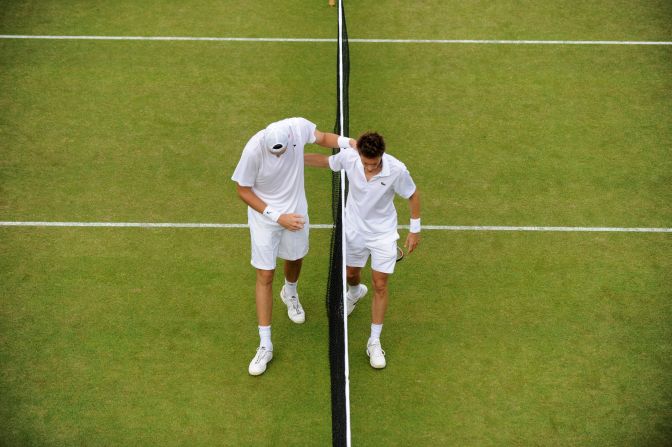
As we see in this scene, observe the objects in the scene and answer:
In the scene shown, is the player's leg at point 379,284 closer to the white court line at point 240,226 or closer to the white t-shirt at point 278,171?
the white t-shirt at point 278,171

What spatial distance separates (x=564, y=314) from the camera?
747 cm

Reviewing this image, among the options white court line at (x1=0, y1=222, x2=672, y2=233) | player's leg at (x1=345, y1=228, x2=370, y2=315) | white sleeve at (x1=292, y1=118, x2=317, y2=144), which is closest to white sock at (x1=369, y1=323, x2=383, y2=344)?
player's leg at (x1=345, y1=228, x2=370, y2=315)

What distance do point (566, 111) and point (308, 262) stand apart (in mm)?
4066

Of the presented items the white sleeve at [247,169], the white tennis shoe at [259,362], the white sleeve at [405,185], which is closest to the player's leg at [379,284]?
the white sleeve at [405,185]

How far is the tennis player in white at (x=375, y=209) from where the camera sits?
6262mm

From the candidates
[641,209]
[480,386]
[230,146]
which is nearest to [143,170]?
[230,146]

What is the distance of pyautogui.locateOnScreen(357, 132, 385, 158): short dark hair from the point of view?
6016 millimetres

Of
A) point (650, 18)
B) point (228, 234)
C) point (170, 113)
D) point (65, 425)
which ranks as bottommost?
point (65, 425)

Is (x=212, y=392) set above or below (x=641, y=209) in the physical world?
below

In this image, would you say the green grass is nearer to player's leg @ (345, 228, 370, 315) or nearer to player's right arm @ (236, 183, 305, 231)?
player's leg @ (345, 228, 370, 315)

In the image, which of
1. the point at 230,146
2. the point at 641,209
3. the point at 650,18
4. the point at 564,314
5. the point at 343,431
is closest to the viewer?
Result: the point at 343,431

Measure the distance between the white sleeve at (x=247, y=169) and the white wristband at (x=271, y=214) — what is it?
224mm

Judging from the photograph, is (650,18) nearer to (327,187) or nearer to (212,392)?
(327,187)

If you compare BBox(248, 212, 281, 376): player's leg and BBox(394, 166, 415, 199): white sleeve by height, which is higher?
BBox(394, 166, 415, 199): white sleeve
